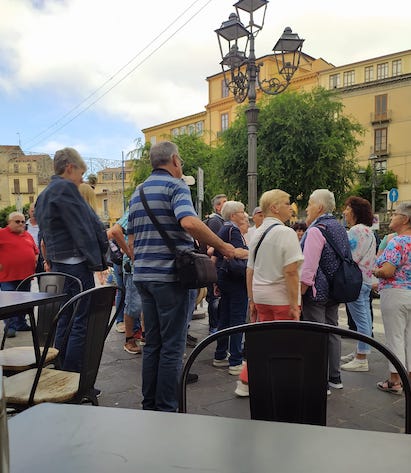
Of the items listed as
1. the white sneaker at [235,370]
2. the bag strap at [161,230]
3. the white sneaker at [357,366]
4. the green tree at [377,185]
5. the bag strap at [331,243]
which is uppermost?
the green tree at [377,185]

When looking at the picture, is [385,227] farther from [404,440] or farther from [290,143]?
[404,440]

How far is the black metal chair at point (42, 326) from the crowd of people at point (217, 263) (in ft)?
0.29

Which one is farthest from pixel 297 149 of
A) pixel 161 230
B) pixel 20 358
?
pixel 20 358

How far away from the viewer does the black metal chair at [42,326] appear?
8.89 ft

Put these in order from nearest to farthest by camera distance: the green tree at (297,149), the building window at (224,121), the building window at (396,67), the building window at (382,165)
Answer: the green tree at (297,149)
the building window at (382,165)
the building window at (396,67)
the building window at (224,121)

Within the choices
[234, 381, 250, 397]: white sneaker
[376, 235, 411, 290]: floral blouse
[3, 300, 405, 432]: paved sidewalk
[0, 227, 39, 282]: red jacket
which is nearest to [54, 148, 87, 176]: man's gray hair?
[3, 300, 405, 432]: paved sidewalk

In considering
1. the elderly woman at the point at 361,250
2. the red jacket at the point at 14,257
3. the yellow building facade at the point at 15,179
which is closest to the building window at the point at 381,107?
the elderly woman at the point at 361,250

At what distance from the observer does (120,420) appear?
1014mm

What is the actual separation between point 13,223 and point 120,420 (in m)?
5.49

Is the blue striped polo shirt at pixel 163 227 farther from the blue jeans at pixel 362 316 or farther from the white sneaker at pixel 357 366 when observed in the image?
the white sneaker at pixel 357 366

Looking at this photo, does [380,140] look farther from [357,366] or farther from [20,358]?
[20,358]

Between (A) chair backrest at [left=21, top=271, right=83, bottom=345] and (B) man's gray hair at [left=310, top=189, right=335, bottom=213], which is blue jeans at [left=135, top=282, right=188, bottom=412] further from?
(B) man's gray hair at [left=310, top=189, right=335, bottom=213]

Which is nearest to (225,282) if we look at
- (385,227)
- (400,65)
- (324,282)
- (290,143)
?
(324,282)

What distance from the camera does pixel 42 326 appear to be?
10.3 feet
